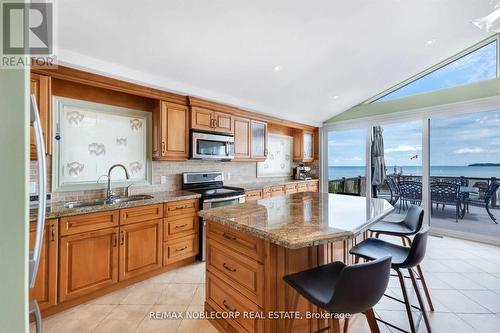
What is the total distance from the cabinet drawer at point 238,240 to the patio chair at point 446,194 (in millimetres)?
4414

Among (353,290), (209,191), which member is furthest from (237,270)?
(209,191)

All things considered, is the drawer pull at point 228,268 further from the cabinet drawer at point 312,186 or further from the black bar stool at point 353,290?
the cabinet drawer at point 312,186

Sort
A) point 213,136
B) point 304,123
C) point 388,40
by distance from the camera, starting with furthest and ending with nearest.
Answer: point 304,123, point 213,136, point 388,40

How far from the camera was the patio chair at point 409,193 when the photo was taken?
437cm

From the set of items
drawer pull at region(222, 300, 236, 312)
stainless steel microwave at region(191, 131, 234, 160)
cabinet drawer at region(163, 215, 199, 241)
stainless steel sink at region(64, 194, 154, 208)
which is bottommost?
drawer pull at region(222, 300, 236, 312)

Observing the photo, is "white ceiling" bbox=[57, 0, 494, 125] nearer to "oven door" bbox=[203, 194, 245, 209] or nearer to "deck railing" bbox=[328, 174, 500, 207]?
"oven door" bbox=[203, 194, 245, 209]

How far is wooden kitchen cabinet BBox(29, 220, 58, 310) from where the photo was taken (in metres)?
1.86

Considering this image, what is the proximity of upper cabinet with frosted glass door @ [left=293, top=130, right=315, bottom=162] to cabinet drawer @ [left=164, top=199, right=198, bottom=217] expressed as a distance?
332 centimetres

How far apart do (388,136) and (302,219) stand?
428 centimetres

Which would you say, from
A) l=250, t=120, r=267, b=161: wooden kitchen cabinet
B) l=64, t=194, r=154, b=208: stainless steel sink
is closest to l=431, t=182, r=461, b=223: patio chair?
l=250, t=120, r=267, b=161: wooden kitchen cabinet

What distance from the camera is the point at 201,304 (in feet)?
7.01

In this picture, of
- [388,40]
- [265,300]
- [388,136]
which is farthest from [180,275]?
[388,136]

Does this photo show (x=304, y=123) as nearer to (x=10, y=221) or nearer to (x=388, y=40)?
(x=388, y=40)

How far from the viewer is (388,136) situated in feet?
15.8
